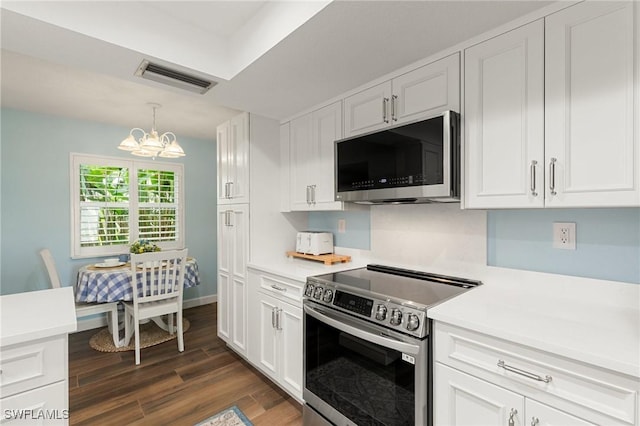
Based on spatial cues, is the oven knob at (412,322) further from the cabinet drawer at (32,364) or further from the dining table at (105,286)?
the dining table at (105,286)

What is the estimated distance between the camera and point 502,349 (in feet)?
3.73

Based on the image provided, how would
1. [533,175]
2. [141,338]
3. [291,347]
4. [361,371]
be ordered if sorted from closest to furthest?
1. [533,175]
2. [361,371]
3. [291,347]
4. [141,338]

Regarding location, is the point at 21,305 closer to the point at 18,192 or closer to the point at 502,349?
the point at 502,349

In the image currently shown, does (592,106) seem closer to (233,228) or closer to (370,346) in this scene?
(370,346)

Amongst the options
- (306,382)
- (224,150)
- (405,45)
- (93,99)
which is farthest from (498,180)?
(93,99)

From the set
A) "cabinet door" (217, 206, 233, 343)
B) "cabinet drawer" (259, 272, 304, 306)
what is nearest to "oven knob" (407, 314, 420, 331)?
"cabinet drawer" (259, 272, 304, 306)

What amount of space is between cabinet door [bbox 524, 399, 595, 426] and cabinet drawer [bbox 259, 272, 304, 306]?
1.27 meters

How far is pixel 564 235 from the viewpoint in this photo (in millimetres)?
1505

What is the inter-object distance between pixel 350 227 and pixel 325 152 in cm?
67

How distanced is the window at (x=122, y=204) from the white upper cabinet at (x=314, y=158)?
2494 mm

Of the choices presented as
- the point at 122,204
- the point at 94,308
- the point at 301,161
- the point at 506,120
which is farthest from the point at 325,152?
the point at 122,204

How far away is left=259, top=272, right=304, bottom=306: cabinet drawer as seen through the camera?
2.05 metres

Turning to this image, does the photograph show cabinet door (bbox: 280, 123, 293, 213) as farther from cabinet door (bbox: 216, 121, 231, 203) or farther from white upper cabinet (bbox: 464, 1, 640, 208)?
white upper cabinet (bbox: 464, 1, 640, 208)

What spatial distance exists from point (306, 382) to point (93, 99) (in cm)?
320
